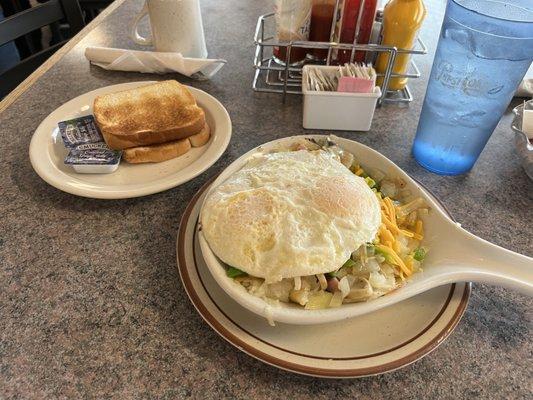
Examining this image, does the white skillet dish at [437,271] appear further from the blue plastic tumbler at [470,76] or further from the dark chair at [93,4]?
the dark chair at [93,4]

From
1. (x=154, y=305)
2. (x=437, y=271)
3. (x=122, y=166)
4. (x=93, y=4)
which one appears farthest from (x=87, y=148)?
(x=93, y=4)

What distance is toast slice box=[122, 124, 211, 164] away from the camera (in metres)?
0.84

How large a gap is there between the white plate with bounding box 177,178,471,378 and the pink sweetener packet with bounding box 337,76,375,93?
482 mm

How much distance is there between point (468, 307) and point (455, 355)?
3.7 inches

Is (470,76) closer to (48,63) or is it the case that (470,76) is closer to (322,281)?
(322,281)

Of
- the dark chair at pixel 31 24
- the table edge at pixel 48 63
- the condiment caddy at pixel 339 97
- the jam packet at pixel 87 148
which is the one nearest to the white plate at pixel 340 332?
the jam packet at pixel 87 148

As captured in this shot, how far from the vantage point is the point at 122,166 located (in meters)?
0.85

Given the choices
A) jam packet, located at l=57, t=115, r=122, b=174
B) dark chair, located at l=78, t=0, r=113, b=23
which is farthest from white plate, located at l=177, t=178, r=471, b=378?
dark chair, located at l=78, t=0, r=113, b=23

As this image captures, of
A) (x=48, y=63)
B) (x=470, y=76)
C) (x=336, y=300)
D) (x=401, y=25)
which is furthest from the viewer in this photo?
(x=48, y=63)

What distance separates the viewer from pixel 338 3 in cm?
97

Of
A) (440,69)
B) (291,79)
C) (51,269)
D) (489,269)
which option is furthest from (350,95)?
(51,269)

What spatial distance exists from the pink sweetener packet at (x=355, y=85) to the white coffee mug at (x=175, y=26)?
52 centimetres

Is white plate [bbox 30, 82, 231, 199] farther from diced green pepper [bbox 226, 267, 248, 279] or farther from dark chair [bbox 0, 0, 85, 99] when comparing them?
dark chair [bbox 0, 0, 85, 99]

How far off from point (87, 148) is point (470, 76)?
796 millimetres
